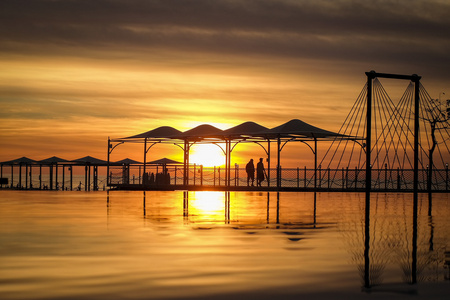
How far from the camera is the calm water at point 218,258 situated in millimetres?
5721

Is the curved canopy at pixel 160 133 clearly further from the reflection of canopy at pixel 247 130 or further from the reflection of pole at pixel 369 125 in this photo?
the reflection of pole at pixel 369 125

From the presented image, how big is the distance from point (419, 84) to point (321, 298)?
70.7ft

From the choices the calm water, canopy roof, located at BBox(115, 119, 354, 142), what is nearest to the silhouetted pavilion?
canopy roof, located at BBox(115, 119, 354, 142)

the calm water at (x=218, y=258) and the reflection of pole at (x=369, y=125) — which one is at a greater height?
the reflection of pole at (x=369, y=125)

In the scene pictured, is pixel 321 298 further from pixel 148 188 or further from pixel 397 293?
pixel 148 188

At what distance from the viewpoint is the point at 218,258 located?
7785mm

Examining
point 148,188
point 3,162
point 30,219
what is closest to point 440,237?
point 30,219

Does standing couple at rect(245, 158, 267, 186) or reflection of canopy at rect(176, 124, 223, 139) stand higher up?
reflection of canopy at rect(176, 124, 223, 139)

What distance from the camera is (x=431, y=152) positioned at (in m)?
39.0

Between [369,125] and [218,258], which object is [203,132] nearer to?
[369,125]

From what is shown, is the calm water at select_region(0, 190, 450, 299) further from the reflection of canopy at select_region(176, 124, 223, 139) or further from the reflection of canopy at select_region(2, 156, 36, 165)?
the reflection of canopy at select_region(2, 156, 36, 165)

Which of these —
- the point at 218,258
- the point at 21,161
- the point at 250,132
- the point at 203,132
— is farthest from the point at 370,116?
the point at 21,161

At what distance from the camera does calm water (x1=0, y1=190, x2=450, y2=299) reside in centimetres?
572

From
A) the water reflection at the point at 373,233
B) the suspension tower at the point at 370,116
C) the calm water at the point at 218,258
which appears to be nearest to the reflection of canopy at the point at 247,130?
the suspension tower at the point at 370,116
